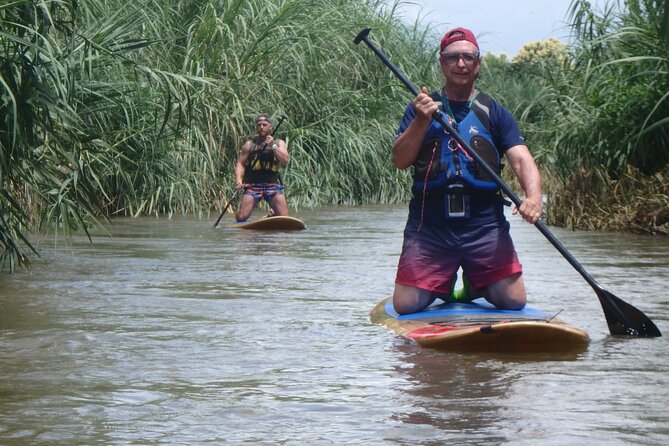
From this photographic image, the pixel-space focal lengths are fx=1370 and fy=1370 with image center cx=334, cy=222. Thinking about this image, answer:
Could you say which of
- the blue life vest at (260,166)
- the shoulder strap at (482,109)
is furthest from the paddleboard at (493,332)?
the blue life vest at (260,166)

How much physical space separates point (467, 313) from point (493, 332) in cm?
79

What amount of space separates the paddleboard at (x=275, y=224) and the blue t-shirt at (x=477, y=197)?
8.43m

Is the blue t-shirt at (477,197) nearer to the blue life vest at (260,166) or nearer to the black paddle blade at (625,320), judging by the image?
the black paddle blade at (625,320)

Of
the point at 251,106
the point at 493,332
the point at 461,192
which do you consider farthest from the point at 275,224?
the point at 493,332

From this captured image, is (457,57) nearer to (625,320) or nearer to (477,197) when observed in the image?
(477,197)

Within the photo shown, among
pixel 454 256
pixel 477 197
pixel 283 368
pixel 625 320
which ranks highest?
pixel 477 197

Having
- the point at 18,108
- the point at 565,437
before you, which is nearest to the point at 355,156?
the point at 18,108

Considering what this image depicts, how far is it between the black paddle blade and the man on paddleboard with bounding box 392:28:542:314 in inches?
17.4

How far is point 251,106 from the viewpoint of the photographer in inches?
770

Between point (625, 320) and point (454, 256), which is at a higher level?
point (454, 256)

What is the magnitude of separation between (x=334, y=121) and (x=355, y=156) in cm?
63

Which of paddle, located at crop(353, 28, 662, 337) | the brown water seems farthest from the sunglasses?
the brown water

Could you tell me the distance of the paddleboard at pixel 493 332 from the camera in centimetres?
616

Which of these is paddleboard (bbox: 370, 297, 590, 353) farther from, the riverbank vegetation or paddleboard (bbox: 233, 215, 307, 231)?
paddleboard (bbox: 233, 215, 307, 231)
